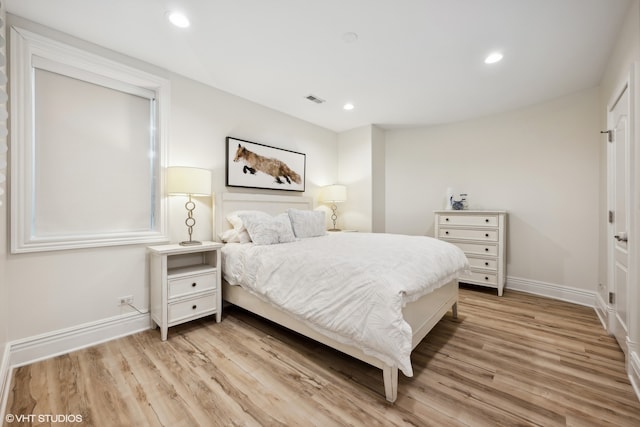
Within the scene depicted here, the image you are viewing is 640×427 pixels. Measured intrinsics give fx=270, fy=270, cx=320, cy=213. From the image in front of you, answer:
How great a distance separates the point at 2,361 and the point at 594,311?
198 inches

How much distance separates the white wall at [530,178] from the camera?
3.16 metres

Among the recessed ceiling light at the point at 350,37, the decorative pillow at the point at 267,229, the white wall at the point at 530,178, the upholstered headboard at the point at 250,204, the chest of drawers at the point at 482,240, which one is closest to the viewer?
the recessed ceiling light at the point at 350,37

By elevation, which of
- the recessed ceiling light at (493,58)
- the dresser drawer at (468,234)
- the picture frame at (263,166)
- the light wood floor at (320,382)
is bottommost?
the light wood floor at (320,382)

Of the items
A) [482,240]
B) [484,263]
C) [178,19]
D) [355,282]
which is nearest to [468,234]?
[482,240]

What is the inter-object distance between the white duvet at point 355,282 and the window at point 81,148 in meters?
1.10

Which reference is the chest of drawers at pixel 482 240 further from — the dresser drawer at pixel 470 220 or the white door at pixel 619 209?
the white door at pixel 619 209

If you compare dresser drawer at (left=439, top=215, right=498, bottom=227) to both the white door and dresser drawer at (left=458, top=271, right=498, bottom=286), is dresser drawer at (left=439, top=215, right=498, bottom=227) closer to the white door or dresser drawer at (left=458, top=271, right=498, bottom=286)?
dresser drawer at (left=458, top=271, right=498, bottom=286)

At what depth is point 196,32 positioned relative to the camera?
6.95 feet

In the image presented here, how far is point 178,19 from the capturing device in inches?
77.7

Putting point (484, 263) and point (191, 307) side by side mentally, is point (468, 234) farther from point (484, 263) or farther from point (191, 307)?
point (191, 307)

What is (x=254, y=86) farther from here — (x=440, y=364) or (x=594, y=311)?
(x=594, y=311)

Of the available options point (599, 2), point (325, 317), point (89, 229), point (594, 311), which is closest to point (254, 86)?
point (89, 229)

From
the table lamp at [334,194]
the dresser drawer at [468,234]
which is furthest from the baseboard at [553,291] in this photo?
the table lamp at [334,194]

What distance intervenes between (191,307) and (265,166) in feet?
6.21
